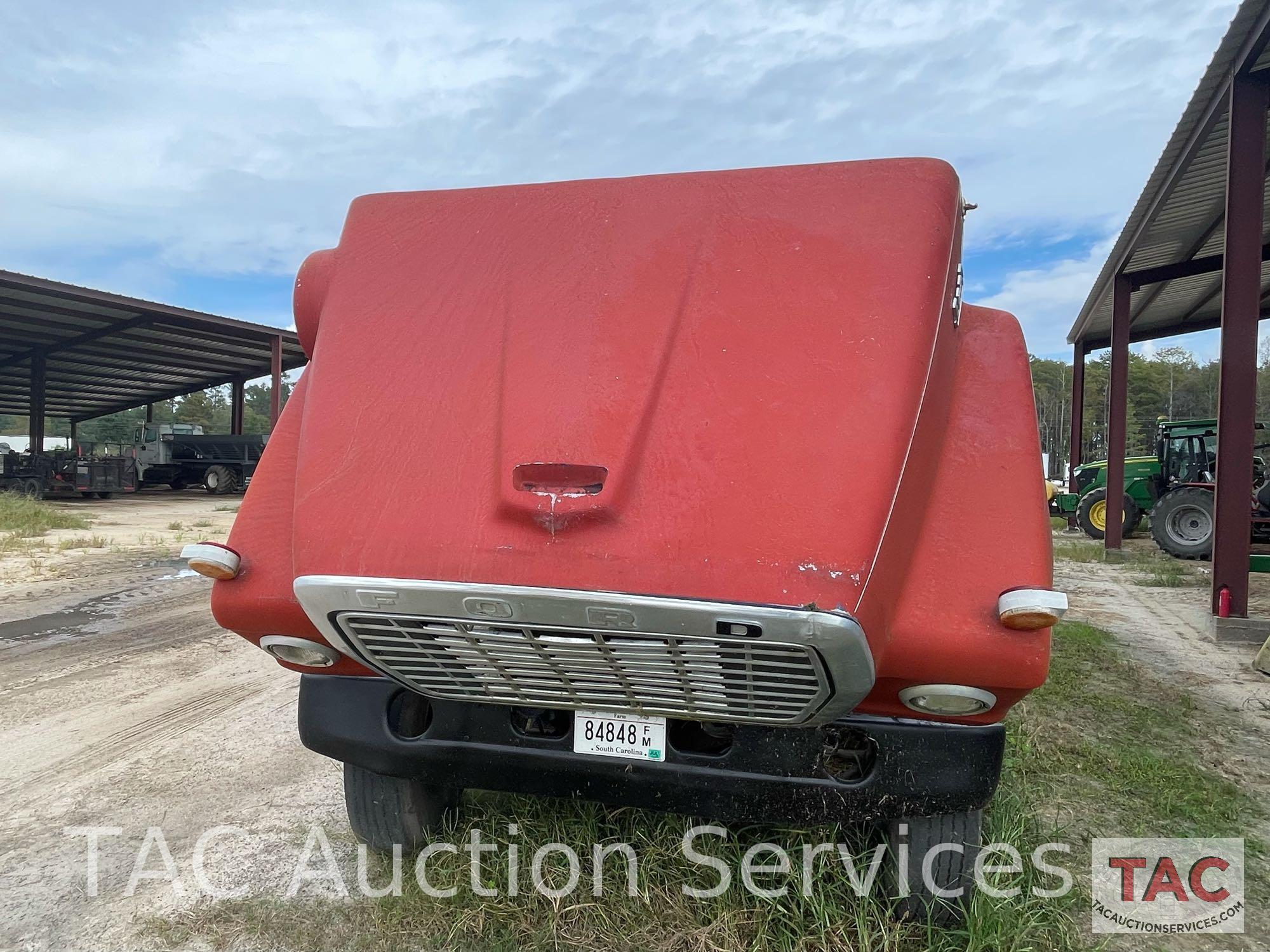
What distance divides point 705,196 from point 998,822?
208 centimetres

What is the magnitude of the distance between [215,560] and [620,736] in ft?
3.55

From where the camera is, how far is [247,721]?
4105 millimetres

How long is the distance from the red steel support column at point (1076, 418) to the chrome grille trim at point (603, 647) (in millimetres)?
16165

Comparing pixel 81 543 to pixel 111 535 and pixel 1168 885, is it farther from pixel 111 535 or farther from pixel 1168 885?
pixel 1168 885

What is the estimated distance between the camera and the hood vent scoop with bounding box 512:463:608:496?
66.9 inches

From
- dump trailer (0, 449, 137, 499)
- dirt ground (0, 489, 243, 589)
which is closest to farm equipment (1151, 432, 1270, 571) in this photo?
dirt ground (0, 489, 243, 589)

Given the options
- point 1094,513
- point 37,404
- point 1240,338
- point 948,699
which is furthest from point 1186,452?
point 37,404

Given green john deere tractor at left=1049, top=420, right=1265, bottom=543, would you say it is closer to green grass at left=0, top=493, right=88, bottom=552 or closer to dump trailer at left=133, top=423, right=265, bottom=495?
green grass at left=0, top=493, right=88, bottom=552

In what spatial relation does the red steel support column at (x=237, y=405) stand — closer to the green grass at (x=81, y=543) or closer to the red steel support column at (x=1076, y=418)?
the green grass at (x=81, y=543)

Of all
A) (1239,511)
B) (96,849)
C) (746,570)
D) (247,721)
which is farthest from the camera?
(1239,511)

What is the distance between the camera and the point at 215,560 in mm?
1973

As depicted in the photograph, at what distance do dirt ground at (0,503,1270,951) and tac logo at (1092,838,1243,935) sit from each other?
35.3 inches

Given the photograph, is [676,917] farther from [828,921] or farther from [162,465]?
[162,465]

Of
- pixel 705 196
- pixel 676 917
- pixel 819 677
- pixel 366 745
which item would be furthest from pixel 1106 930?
pixel 705 196
